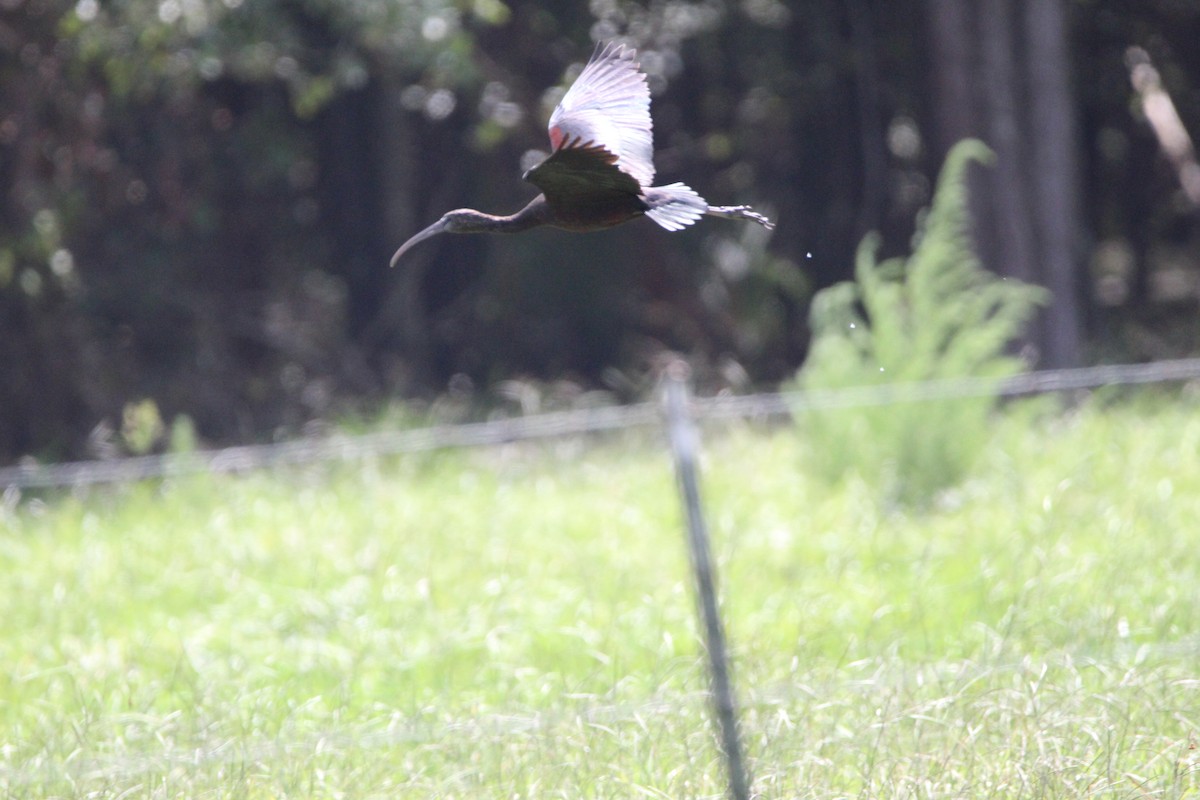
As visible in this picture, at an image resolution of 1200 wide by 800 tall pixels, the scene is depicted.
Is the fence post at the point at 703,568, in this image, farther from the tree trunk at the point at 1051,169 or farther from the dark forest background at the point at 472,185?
the tree trunk at the point at 1051,169

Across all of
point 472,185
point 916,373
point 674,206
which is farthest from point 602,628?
point 472,185

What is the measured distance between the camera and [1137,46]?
10141 mm

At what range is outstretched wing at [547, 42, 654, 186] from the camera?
7.66 feet

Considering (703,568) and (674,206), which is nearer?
(703,568)

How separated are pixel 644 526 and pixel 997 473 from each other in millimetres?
1373

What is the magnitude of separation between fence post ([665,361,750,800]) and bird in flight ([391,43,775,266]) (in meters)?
0.30

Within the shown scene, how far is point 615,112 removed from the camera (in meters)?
2.45

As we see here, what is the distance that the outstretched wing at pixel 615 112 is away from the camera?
234 cm

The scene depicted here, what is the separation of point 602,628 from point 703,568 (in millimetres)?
1803

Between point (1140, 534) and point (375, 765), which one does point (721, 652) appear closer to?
point (375, 765)

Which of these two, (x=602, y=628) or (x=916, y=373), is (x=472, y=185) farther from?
(x=602, y=628)

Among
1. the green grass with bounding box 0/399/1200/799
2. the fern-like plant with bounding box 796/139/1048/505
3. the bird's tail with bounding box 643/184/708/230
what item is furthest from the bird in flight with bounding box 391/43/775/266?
the fern-like plant with bounding box 796/139/1048/505

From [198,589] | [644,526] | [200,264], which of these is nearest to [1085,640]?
[644,526]

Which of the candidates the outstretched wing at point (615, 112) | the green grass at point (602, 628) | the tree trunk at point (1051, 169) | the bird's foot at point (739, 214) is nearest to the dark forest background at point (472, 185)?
the tree trunk at point (1051, 169)
